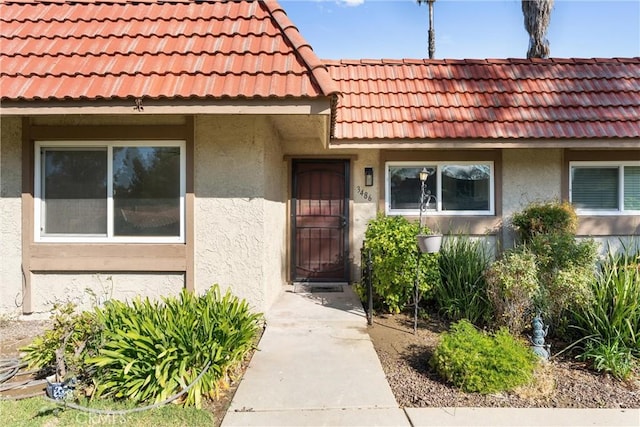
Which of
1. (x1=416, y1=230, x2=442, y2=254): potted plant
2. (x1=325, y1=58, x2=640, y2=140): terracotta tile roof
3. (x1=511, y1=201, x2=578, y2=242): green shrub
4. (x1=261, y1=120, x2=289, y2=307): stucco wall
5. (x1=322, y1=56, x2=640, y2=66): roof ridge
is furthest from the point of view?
(x1=322, y1=56, x2=640, y2=66): roof ridge

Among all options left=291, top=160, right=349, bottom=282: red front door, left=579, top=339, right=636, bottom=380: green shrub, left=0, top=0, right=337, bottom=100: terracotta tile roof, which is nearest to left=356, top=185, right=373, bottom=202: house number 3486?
left=291, top=160, right=349, bottom=282: red front door

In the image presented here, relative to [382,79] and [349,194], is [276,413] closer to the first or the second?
[349,194]

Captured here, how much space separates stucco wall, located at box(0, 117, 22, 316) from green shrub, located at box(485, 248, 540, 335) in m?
6.44

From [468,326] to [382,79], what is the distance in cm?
544

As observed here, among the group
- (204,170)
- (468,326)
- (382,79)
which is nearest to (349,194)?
(382,79)

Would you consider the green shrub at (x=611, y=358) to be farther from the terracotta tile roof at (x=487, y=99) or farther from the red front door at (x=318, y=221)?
the red front door at (x=318, y=221)

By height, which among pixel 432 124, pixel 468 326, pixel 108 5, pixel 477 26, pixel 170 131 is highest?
pixel 477 26

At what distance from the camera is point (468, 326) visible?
158 inches

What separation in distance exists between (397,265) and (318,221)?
8.00 ft

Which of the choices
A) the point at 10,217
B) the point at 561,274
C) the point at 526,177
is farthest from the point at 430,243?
the point at 10,217

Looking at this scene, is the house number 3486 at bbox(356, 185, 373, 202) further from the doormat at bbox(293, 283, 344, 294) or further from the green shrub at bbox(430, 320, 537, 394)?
the green shrub at bbox(430, 320, 537, 394)

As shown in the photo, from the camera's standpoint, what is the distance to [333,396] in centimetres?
330

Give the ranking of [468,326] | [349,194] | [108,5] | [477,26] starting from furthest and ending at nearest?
[477,26] → [349,194] → [108,5] → [468,326]

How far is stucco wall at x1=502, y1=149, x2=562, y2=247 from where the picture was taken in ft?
22.4
